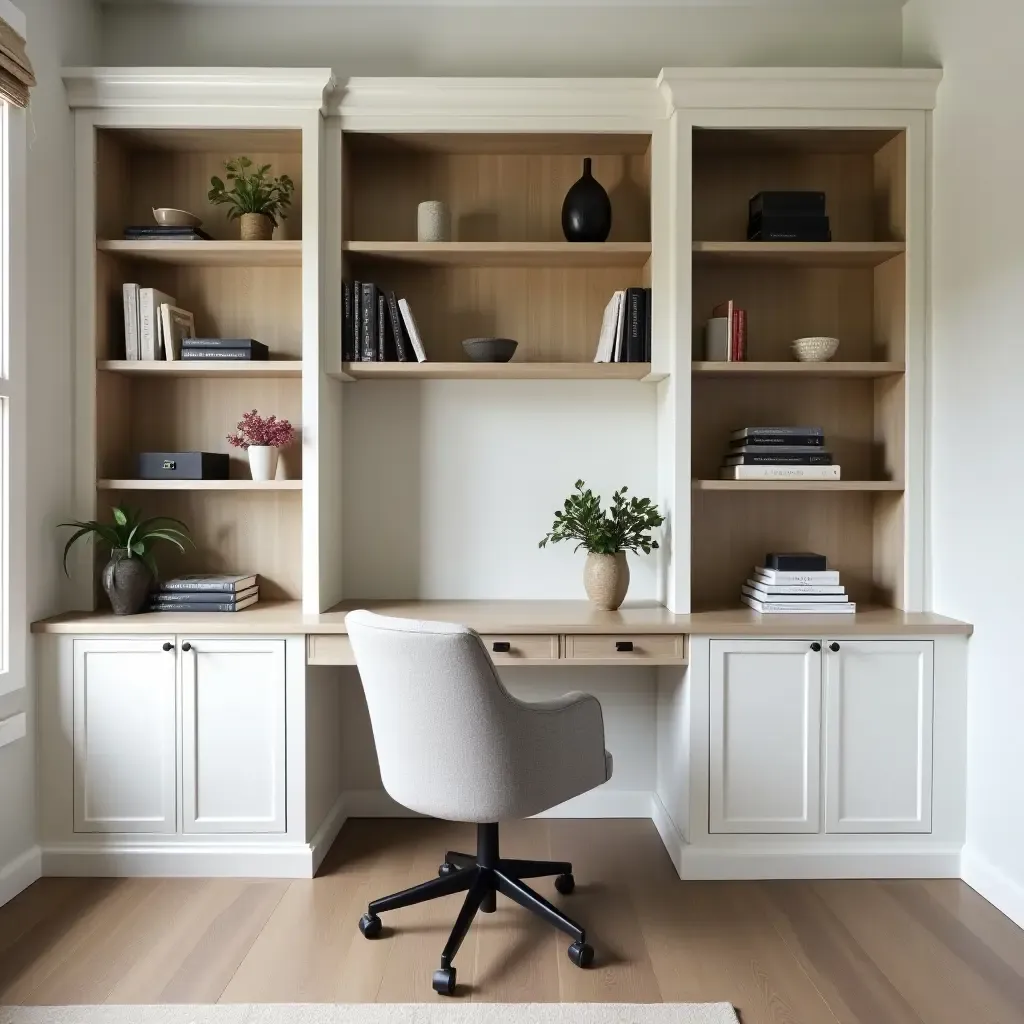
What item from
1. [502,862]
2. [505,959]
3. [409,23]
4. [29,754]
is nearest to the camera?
[505,959]

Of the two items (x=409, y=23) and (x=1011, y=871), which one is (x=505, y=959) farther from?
(x=409, y=23)

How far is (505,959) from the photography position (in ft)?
7.32

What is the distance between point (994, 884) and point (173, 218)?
133 inches

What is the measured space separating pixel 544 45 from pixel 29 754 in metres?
3.02

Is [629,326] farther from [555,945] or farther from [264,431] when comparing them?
[555,945]

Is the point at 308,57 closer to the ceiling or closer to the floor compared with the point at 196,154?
closer to the ceiling

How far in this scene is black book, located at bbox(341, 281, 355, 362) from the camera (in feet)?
9.57

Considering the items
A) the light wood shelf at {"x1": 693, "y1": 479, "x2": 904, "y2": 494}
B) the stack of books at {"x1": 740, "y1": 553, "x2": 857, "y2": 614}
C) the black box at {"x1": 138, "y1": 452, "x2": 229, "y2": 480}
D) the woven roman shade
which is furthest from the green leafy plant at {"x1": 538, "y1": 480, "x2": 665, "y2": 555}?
the woven roman shade

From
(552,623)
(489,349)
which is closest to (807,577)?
(552,623)

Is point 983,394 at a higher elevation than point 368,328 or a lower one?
lower

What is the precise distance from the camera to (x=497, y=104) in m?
2.88

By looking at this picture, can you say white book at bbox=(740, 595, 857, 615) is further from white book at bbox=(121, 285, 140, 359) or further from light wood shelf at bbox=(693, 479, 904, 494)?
white book at bbox=(121, 285, 140, 359)

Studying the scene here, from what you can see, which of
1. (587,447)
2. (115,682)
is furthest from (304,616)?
(587,447)

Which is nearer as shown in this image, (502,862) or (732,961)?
(732,961)
